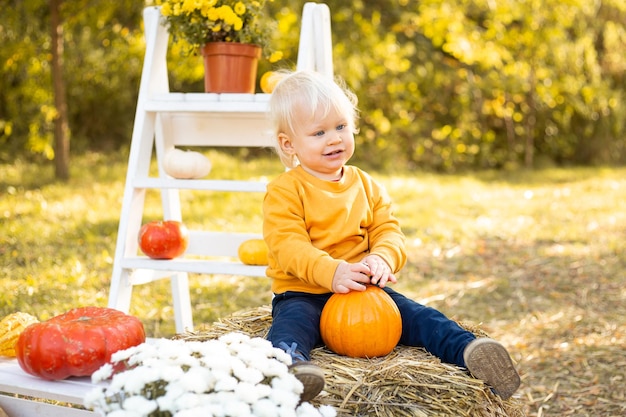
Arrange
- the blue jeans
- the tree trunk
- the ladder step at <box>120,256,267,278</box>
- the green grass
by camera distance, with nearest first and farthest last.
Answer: the blue jeans
the ladder step at <box>120,256,267,278</box>
the green grass
the tree trunk

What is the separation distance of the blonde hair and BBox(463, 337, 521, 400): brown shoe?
956mm

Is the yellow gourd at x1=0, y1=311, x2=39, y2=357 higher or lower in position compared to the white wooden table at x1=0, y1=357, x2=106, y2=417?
higher

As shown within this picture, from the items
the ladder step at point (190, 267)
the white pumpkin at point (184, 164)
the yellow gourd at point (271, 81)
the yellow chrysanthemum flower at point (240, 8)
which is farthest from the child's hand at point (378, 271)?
the yellow chrysanthemum flower at point (240, 8)

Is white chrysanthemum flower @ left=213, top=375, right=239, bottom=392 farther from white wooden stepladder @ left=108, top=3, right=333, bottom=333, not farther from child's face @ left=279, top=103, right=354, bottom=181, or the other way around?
white wooden stepladder @ left=108, top=3, right=333, bottom=333

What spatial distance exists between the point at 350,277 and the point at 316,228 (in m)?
0.33

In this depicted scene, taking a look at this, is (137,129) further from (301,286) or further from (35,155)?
(35,155)

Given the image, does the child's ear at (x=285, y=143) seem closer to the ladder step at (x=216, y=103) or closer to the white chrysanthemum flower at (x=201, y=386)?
the ladder step at (x=216, y=103)

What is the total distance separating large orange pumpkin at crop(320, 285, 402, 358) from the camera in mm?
2467

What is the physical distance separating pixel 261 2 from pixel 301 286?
1553 mm

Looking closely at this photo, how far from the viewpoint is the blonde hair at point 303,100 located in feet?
8.98

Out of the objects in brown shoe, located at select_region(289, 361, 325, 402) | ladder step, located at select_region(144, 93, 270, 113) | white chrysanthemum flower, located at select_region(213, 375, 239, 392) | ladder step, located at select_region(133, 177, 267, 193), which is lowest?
brown shoe, located at select_region(289, 361, 325, 402)

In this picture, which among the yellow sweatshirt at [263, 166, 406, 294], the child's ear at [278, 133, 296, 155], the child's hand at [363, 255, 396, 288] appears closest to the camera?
the child's hand at [363, 255, 396, 288]

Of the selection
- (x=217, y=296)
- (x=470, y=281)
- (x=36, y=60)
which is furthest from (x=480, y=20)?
(x=217, y=296)

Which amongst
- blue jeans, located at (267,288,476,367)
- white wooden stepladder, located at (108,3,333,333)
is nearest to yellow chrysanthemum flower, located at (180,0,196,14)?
white wooden stepladder, located at (108,3,333,333)
